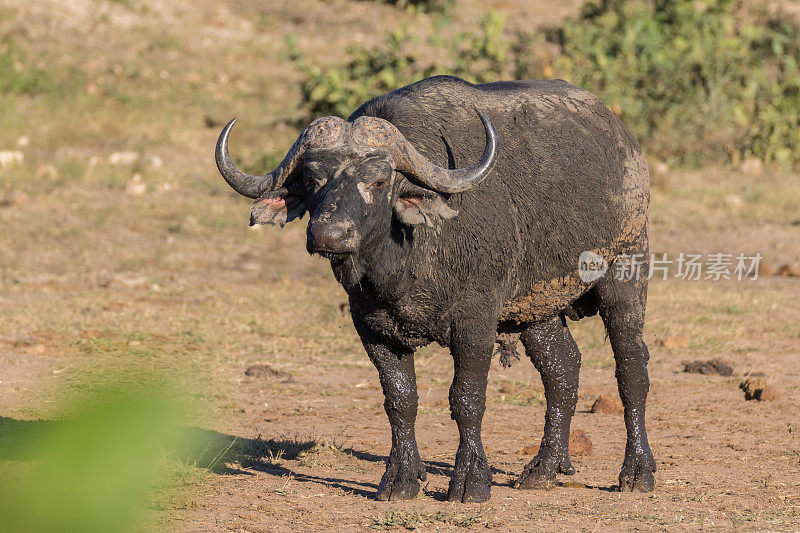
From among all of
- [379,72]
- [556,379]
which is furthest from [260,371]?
[379,72]

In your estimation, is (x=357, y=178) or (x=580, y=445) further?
(x=580, y=445)

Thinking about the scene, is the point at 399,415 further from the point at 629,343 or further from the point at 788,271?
the point at 788,271

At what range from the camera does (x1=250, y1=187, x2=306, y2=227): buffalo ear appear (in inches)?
189

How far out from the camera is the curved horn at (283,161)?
4.78 meters

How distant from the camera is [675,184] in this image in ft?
50.6

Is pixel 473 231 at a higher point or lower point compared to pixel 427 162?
lower

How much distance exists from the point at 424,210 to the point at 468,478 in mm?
1390

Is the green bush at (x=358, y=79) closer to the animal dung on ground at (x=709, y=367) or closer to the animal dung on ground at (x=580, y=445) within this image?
the animal dung on ground at (x=709, y=367)

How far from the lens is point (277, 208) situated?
4879mm

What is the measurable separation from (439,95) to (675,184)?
419 inches

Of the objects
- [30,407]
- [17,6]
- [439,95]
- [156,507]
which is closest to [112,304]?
[30,407]

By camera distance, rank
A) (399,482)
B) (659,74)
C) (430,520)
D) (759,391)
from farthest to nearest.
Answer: (659,74) → (759,391) → (399,482) → (430,520)

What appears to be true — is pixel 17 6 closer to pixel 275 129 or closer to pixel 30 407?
pixel 275 129

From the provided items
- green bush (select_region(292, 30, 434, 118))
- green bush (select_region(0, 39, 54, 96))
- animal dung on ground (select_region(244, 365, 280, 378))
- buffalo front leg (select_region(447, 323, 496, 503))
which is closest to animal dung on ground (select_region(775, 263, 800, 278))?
green bush (select_region(292, 30, 434, 118))
